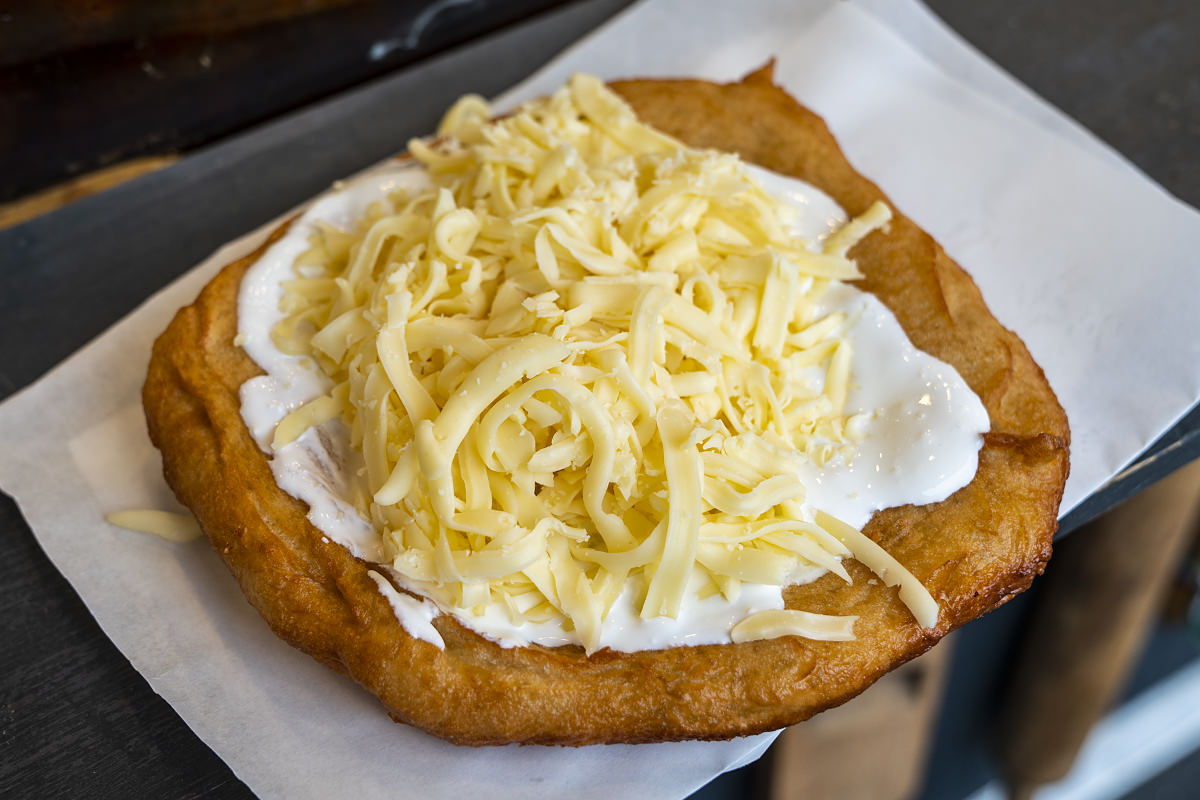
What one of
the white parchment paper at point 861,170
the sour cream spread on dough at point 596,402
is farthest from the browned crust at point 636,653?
the white parchment paper at point 861,170

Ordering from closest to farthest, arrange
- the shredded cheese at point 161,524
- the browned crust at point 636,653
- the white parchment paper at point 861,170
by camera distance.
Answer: the browned crust at point 636,653 < the white parchment paper at point 861,170 < the shredded cheese at point 161,524

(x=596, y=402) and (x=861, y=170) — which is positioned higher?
(x=861, y=170)

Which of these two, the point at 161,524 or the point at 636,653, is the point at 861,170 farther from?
the point at 161,524

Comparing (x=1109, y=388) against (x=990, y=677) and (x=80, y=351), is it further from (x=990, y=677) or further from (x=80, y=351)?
(x=80, y=351)


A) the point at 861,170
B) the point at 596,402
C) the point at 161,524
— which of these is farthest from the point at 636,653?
the point at 861,170

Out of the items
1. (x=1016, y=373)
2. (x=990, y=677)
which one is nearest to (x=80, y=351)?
(x=1016, y=373)

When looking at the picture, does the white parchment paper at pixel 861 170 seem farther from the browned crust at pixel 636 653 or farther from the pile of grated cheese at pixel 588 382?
the pile of grated cheese at pixel 588 382

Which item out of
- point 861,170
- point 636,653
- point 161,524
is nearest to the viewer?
point 636,653
